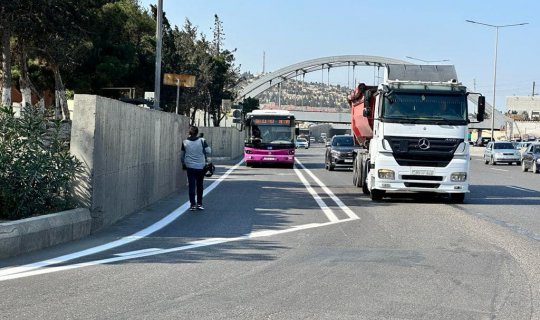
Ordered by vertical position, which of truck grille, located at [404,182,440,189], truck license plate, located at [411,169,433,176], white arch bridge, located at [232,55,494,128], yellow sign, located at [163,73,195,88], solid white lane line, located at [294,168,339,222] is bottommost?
solid white lane line, located at [294,168,339,222]

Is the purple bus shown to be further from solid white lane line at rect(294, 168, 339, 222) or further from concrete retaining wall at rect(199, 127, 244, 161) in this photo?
concrete retaining wall at rect(199, 127, 244, 161)

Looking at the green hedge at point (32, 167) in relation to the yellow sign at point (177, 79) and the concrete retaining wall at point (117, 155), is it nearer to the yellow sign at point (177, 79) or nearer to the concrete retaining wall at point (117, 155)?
the concrete retaining wall at point (117, 155)

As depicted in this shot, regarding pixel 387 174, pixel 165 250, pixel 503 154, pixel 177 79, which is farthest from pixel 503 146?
pixel 165 250

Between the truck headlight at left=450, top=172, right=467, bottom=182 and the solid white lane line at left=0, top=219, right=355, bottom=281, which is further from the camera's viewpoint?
the truck headlight at left=450, top=172, right=467, bottom=182

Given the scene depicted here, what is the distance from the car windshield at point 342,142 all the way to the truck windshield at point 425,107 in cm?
1958

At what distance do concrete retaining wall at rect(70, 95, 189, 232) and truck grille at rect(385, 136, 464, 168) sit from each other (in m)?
5.91

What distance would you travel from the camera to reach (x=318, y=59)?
137 m

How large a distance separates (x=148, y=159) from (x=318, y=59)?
122 meters

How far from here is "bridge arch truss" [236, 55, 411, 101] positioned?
134000mm

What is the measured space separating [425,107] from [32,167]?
431 inches

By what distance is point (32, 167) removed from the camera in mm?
11523

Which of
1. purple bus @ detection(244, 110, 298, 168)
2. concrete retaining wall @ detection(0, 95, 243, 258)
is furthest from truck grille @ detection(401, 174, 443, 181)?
purple bus @ detection(244, 110, 298, 168)

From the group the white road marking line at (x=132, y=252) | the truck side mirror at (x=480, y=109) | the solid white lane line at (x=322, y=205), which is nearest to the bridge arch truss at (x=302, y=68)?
the solid white lane line at (x=322, y=205)

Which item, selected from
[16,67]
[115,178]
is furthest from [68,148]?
[16,67]
